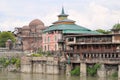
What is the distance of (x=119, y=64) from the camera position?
72.3 meters

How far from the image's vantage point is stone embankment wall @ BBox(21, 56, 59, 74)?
8038cm

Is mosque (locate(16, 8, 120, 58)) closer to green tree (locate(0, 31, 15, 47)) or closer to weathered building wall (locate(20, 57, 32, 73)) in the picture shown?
green tree (locate(0, 31, 15, 47))

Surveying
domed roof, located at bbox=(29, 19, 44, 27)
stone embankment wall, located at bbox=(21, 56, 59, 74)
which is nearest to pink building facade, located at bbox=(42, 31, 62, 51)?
stone embankment wall, located at bbox=(21, 56, 59, 74)

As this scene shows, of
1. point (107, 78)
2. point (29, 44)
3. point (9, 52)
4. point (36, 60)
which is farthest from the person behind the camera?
point (29, 44)

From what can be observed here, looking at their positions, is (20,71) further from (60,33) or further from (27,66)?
(60,33)

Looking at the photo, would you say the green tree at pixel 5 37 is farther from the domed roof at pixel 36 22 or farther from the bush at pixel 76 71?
the bush at pixel 76 71

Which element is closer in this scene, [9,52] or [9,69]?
[9,69]

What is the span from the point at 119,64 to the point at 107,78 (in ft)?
10.0

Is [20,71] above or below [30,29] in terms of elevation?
below

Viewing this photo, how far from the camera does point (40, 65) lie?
82.9 m

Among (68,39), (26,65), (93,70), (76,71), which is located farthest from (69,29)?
(93,70)

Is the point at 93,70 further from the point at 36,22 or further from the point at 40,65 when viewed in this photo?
the point at 36,22

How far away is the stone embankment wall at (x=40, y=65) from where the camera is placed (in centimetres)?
8038

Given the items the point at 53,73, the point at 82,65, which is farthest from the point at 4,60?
the point at 82,65
